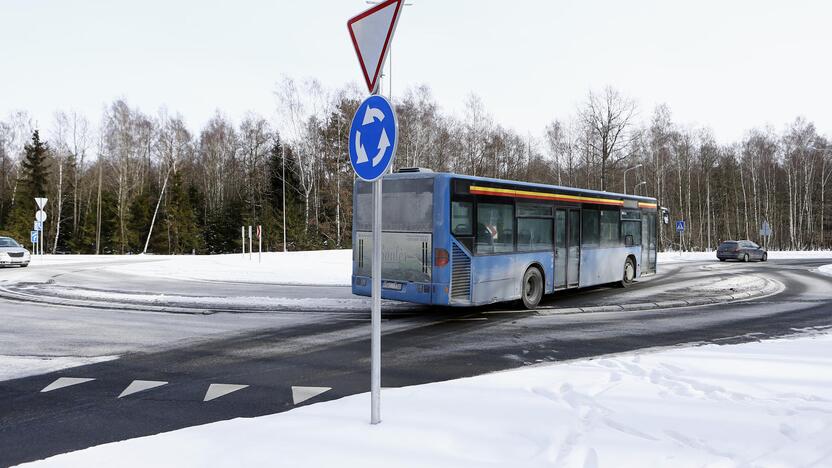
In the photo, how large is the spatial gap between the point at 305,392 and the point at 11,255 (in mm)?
27161

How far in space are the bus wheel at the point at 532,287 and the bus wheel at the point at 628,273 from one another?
5345 millimetres

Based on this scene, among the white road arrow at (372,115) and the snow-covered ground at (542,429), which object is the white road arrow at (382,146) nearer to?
the white road arrow at (372,115)

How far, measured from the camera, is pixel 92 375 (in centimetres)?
652

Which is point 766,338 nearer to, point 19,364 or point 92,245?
point 19,364

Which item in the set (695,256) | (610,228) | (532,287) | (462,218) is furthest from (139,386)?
(695,256)

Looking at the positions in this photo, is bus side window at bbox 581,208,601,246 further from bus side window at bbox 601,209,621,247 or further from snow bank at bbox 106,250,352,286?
snow bank at bbox 106,250,352,286

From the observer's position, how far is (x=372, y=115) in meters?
4.07

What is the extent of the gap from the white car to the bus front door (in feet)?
84.8

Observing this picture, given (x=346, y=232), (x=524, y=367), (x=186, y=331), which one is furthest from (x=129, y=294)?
(x=346, y=232)

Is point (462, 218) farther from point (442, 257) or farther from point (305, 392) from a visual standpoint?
point (305, 392)

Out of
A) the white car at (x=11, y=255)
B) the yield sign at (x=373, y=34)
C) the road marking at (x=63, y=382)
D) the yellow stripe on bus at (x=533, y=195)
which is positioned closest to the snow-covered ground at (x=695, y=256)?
the yellow stripe on bus at (x=533, y=195)

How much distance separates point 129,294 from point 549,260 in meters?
11.4

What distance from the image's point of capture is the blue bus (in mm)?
10367

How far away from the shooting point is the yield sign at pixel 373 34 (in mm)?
3885
